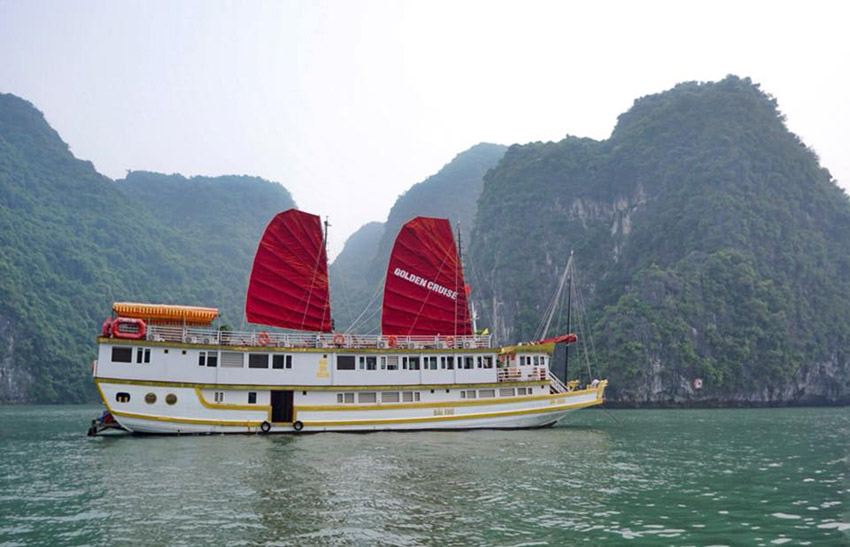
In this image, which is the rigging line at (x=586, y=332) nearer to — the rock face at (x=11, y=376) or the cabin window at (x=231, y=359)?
the cabin window at (x=231, y=359)

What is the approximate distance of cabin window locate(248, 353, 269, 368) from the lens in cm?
2264

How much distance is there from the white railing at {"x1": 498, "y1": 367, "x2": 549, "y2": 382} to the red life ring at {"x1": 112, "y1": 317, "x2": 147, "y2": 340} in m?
13.9

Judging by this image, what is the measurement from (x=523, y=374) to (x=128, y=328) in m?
15.4

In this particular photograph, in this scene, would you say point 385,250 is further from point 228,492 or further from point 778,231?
point 228,492

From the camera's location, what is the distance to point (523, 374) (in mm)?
25641

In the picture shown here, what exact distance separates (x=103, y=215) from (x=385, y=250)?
66449mm

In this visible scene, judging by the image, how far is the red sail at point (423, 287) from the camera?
2694 centimetres

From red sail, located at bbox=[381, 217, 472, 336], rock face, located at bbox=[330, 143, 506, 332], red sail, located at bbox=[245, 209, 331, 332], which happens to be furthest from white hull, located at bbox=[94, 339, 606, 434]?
rock face, located at bbox=[330, 143, 506, 332]

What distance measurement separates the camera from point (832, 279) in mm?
68625

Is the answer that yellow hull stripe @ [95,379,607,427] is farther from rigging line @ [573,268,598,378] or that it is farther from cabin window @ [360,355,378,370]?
rigging line @ [573,268,598,378]

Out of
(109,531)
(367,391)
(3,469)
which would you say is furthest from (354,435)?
(109,531)

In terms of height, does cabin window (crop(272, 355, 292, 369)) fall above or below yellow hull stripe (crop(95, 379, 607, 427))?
above

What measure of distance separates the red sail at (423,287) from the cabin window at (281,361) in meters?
5.13

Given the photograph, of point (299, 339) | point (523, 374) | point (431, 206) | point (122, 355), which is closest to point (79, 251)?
point (122, 355)
